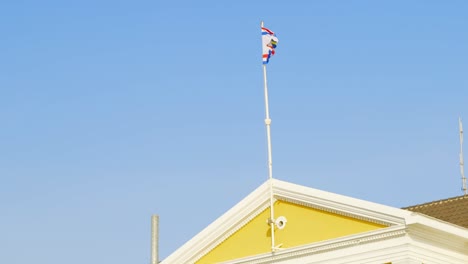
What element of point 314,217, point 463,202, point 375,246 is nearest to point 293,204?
point 314,217

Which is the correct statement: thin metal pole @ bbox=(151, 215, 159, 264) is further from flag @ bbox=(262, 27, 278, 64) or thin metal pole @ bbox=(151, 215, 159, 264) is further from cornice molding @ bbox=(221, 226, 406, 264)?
flag @ bbox=(262, 27, 278, 64)

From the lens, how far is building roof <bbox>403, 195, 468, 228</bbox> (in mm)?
35781

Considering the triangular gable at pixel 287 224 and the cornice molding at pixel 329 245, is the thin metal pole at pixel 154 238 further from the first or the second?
the cornice molding at pixel 329 245

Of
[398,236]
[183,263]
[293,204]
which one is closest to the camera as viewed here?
[398,236]

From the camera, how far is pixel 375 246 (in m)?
33.2

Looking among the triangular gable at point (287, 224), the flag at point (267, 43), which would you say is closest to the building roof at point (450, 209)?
the triangular gable at point (287, 224)

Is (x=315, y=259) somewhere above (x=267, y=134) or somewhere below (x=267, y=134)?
below

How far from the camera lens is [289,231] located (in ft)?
115

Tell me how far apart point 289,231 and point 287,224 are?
21 centimetres

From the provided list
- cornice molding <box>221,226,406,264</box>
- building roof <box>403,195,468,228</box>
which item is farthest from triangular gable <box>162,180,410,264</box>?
building roof <box>403,195,468,228</box>

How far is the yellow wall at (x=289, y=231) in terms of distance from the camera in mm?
34031

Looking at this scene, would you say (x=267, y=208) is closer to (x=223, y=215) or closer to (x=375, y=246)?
(x=223, y=215)

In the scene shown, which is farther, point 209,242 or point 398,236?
point 209,242

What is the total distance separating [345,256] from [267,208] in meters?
3.20
